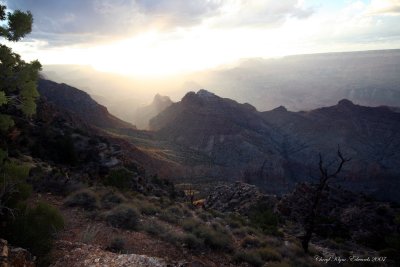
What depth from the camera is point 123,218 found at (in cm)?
1407

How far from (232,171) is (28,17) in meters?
73.5

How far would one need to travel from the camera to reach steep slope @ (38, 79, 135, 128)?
10465 centimetres

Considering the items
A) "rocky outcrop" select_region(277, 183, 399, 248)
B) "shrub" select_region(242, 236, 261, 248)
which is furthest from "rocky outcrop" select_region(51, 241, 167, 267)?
"rocky outcrop" select_region(277, 183, 399, 248)

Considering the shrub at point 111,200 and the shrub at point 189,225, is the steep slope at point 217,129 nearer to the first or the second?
the shrub at point 111,200

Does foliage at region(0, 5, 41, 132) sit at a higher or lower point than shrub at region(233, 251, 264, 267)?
higher

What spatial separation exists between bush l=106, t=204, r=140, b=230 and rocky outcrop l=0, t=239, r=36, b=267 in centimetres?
620

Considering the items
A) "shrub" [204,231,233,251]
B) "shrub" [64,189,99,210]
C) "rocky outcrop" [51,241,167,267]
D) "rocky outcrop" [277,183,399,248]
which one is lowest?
"rocky outcrop" [277,183,399,248]

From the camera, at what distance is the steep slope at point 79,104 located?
10465 cm

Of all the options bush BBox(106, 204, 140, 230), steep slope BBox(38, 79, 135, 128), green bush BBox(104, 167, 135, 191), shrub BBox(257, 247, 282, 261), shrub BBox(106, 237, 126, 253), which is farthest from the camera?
steep slope BBox(38, 79, 135, 128)

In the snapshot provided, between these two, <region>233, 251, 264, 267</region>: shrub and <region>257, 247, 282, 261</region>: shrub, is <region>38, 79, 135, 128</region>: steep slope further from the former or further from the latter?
<region>233, 251, 264, 267</region>: shrub

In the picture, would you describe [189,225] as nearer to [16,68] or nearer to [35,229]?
[35,229]

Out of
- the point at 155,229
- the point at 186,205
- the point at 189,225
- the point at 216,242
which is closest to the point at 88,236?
the point at 155,229

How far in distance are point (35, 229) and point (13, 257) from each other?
2.28m

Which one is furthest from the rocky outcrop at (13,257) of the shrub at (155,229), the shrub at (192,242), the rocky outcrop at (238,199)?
the rocky outcrop at (238,199)
